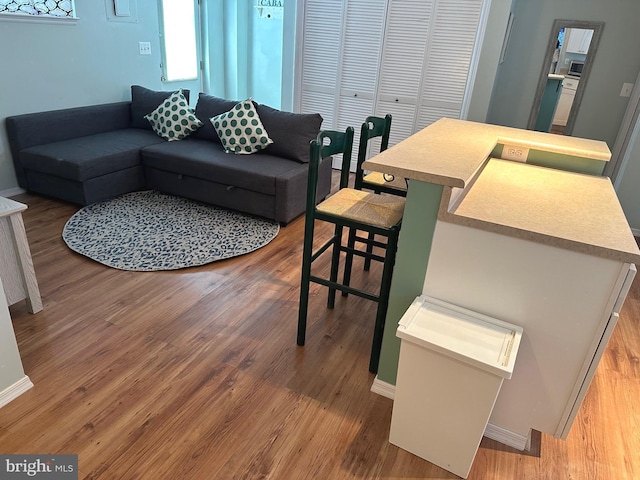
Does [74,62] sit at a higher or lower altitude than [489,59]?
lower

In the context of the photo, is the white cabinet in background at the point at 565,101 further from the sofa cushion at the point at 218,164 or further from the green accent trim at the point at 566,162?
the sofa cushion at the point at 218,164

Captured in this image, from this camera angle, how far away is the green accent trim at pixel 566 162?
7.23 ft

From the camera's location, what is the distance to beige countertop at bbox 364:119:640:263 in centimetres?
146

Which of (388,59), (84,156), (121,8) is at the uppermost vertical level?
(121,8)

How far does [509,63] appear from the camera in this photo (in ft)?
15.3

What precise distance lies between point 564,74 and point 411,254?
3894 mm

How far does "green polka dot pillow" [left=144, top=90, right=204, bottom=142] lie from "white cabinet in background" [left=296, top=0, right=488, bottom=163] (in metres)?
1.42

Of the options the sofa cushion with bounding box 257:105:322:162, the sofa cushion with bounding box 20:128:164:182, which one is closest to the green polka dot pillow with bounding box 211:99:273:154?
the sofa cushion with bounding box 257:105:322:162

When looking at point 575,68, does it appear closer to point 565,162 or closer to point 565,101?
point 565,101

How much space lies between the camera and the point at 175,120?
4.06 metres

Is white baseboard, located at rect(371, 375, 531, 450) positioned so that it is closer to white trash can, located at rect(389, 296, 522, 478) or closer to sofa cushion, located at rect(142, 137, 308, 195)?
white trash can, located at rect(389, 296, 522, 478)

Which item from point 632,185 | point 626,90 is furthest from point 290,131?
point 626,90

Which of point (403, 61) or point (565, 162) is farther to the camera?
point (403, 61)

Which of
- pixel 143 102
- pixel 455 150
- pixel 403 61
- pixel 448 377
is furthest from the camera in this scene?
pixel 403 61
